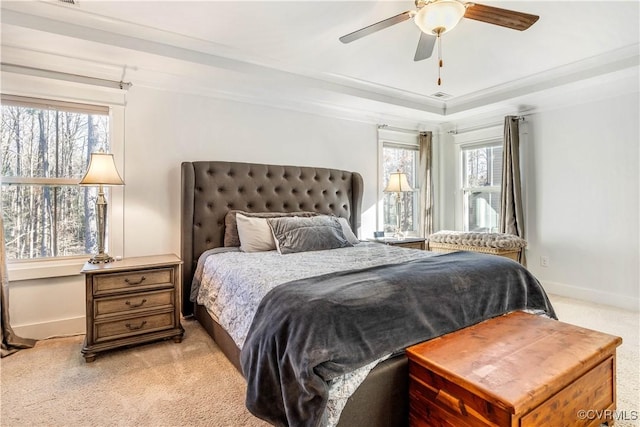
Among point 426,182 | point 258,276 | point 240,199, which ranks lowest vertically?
point 258,276

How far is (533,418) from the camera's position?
124cm

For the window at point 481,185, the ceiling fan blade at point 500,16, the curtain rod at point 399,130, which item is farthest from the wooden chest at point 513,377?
the curtain rod at point 399,130

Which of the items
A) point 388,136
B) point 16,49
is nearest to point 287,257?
point 16,49

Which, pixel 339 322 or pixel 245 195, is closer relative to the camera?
pixel 339 322

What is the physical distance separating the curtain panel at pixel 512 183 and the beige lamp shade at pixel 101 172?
13.9 ft

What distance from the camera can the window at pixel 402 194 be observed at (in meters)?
4.72

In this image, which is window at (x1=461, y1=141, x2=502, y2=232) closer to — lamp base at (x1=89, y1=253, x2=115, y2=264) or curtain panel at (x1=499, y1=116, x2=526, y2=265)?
curtain panel at (x1=499, y1=116, x2=526, y2=265)

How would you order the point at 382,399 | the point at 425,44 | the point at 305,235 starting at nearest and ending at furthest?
the point at 382,399 → the point at 425,44 → the point at 305,235

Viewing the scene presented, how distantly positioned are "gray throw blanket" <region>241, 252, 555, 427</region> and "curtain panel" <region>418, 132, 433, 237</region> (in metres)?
2.98

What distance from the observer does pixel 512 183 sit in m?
4.11

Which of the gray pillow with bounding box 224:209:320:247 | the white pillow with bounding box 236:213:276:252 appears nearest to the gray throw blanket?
the white pillow with bounding box 236:213:276:252

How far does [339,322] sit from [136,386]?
58.0 inches

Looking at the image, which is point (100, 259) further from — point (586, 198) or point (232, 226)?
point (586, 198)

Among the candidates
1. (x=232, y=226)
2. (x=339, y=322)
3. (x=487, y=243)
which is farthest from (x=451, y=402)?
(x=487, y=243)
